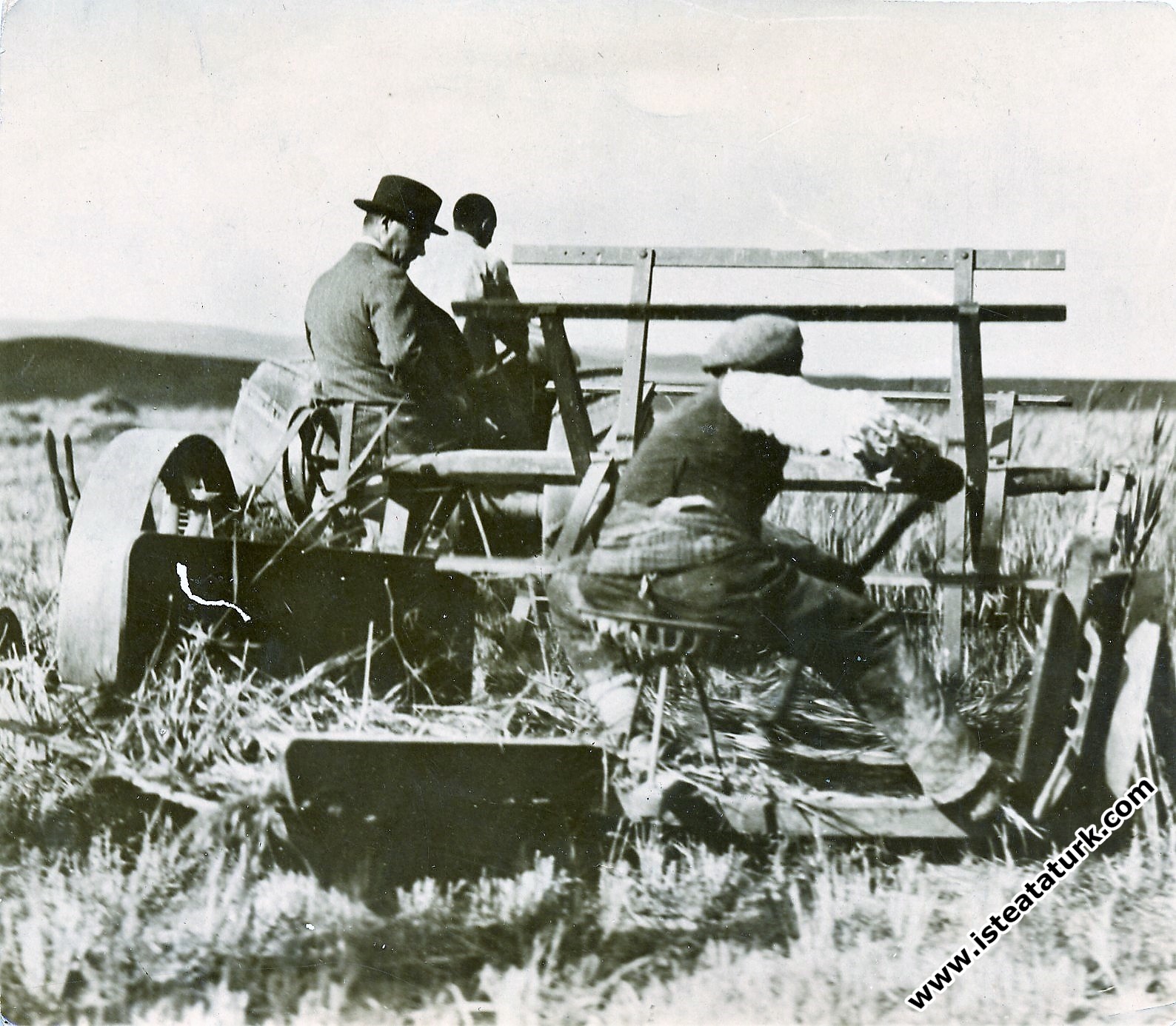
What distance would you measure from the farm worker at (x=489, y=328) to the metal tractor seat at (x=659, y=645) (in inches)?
22.3

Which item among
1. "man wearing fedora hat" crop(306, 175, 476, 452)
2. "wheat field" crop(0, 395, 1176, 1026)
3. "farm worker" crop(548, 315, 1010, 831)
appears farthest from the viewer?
"man wearing fedora hat" crop(306, 175, 476, 452)

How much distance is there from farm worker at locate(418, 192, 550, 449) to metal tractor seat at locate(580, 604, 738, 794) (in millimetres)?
566

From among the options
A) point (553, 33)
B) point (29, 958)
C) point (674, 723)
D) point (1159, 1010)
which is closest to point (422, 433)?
point (674, 723)

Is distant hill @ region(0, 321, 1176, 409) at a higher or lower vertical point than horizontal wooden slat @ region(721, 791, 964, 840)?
higher

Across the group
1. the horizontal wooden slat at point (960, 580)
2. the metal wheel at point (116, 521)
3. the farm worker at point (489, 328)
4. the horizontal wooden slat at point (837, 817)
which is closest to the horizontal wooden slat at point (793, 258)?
the farm worker at point (489, 328)

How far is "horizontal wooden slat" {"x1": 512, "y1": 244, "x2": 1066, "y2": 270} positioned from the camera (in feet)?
7.50

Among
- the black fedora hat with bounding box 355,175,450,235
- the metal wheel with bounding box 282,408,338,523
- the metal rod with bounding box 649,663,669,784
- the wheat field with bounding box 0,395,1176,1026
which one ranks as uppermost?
the black fedora hat with bounding box 355,175,450,235

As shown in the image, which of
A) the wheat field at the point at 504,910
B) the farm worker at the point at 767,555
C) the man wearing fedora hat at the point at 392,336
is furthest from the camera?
the man wearing fedora hat at the point at 392,336

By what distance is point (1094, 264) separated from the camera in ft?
7.90

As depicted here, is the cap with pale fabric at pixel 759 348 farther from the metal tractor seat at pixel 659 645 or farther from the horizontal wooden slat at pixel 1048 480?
the metal tractor seat at pixel 659 645

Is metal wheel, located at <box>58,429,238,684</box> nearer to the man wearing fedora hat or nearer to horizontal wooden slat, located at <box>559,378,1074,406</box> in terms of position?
the man wearing fedora hat

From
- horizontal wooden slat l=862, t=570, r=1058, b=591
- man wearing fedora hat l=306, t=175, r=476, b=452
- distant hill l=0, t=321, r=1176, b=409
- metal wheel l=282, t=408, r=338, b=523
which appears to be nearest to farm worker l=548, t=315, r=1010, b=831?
horizontal wooden slat l=862, t=570, r=1058, b=591

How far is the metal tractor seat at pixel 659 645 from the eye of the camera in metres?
2.12

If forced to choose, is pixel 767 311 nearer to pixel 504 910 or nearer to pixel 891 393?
pixel 891 393
